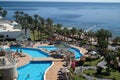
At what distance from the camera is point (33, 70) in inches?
1417

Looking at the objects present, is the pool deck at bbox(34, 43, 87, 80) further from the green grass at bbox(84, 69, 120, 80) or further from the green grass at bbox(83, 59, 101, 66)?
the green grass at bbox(84, 69, 120, 80)

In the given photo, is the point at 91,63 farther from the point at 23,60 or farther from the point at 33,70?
the point at 23,60

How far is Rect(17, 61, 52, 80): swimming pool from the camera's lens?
32550 millimetres

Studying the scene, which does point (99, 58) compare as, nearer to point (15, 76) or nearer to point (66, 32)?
point (15, 76)

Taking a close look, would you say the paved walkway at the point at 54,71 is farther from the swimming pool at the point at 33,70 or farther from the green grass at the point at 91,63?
the green grass at the point at 91,63

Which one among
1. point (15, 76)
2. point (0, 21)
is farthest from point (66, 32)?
point (15, 76)

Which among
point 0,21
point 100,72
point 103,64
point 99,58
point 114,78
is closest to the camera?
point 114,78

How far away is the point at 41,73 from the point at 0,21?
36.1m

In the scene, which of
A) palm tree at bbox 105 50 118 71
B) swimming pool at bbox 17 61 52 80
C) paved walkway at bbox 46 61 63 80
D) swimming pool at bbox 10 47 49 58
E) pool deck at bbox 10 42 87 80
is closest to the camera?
paved walkway at bbox 46 61 63 80

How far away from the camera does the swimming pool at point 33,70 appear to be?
107ft

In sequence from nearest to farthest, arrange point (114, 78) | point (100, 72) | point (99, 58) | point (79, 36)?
point (114, 78), point (100, 72), point (99, 58), point (79, 36)

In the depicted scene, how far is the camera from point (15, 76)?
Result: 31.1 m

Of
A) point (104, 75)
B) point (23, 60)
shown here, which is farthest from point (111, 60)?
point (23, 60)

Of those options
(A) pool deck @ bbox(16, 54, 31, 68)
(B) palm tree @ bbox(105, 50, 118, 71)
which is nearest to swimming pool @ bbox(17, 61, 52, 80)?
(A) pool deck @ bbox(16, 54, 31, 68)
